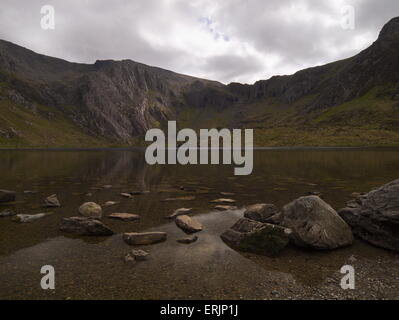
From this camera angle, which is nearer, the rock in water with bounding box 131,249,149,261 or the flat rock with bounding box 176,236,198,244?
the rock in water with bounding box 131,249,149,261

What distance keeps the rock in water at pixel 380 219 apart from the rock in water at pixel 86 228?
573 inches

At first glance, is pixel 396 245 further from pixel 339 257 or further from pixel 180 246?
pixel 180 246

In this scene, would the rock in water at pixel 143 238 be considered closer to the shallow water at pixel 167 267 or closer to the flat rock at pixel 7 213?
the shallow water at pixel 167 267

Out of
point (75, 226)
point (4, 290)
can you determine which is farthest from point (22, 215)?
point (4, 290)

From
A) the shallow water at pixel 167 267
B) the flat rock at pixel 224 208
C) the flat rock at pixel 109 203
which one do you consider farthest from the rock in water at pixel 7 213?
the flat rock at pixel 224 208

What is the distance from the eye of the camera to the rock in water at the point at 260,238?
1288 centimetres

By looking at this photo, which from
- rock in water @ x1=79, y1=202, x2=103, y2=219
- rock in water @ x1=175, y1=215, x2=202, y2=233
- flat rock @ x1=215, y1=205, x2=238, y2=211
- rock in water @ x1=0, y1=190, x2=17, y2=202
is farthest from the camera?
rock in water @ x1=0, y1=190, x2=17, y2=202

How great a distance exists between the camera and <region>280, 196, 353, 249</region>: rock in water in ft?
43.0

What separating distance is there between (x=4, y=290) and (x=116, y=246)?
5032 millimetres

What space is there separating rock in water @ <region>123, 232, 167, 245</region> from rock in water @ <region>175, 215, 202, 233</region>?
1.90 metres

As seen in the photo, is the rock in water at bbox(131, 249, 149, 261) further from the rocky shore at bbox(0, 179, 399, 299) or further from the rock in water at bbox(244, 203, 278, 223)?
the rock in water at bbox(244, 203, 278, 223)

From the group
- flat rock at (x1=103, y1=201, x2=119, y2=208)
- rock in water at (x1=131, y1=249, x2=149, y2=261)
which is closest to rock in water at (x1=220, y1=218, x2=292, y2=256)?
rock in water at (x1=131, y1=249, x2=149, y2=261)

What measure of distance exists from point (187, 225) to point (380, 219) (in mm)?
10723

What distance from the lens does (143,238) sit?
14273 mm
